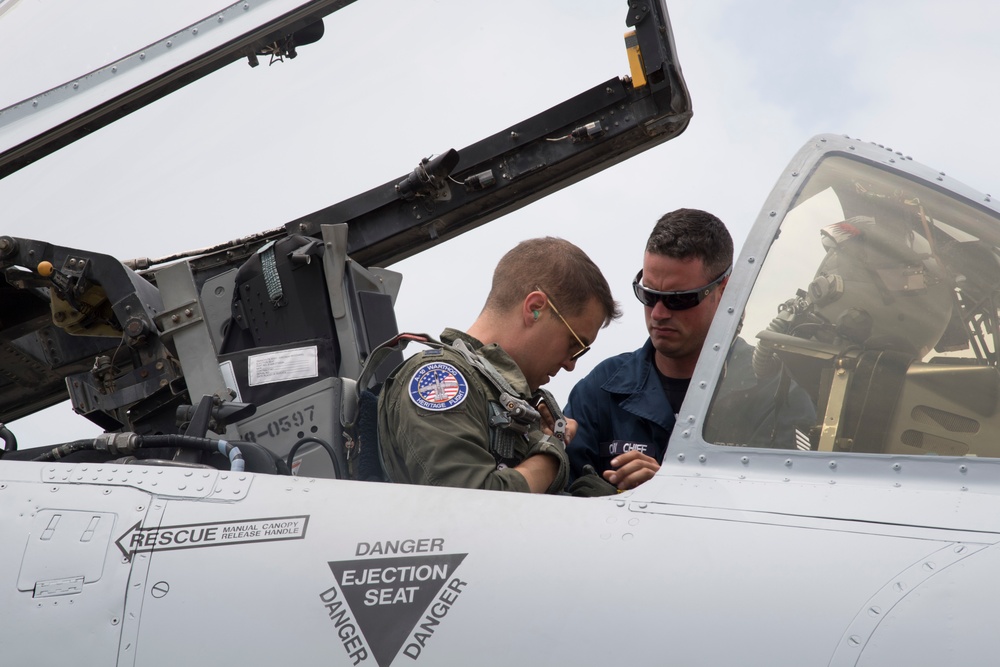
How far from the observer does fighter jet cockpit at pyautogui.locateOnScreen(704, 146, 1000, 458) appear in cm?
174

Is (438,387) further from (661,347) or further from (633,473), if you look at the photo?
(661,347)

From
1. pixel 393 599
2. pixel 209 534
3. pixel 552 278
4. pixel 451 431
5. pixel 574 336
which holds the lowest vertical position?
pixel 393 599

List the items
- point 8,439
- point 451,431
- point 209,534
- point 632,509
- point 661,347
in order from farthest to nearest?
point 661,347
point 8,439
point 451,431
point 209,534
point 632,509

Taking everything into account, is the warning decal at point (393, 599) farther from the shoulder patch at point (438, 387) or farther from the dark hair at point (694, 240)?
the dark hair at point (694, 240)

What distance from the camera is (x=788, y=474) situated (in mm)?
1658

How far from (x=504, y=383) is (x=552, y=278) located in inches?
15.1

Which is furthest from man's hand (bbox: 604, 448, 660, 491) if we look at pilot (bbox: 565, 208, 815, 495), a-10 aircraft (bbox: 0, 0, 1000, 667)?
pilot (bbox: 565, 208, 815, 495)

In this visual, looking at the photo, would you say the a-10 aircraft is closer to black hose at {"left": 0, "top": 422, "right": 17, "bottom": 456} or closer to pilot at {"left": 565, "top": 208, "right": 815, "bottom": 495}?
black hose at {"left": 0, "top": 422, "right": 17, "bottom": 456}

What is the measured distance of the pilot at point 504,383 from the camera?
194 cm

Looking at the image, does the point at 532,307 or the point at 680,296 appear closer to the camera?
the point at 532,307

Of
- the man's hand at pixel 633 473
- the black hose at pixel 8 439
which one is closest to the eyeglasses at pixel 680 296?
the man's hand at pixel 633 473

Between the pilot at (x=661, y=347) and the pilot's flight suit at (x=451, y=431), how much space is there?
1.97 ft

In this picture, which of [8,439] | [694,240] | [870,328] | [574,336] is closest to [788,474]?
[870,328]

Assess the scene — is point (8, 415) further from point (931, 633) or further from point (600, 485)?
point (931, 633)
